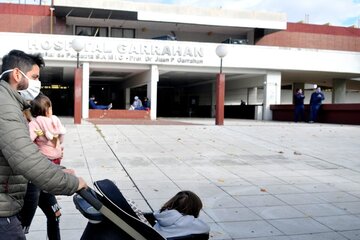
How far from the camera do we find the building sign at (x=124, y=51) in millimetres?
23484

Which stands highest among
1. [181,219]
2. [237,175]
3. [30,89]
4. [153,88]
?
[153,88]

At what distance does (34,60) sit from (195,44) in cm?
2334

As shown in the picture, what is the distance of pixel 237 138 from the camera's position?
42.7ft

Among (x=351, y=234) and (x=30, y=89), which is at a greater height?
(x=30, y=89)

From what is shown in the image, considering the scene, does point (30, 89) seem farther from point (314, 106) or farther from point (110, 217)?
point (314, 106)

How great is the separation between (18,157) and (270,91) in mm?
26207

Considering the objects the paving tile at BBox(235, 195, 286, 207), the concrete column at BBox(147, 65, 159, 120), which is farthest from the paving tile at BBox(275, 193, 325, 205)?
the concrete column at BBox(147, 65, 159, 120)

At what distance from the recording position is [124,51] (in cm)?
2434

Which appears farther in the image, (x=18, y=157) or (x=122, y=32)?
(x=122, y=32)

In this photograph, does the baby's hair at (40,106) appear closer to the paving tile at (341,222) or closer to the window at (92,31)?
the paving tile at (341,222)

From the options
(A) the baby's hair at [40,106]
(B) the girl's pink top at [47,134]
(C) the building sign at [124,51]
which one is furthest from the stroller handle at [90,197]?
(C) the building sign at [124,51]

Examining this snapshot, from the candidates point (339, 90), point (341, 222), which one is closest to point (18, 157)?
point (341, 222)

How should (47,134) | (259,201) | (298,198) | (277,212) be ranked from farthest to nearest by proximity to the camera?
(298,198) → (259,201) → (277,212) → (47,134)

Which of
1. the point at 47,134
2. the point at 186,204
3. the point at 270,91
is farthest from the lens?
the point at 270,91
